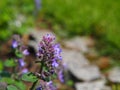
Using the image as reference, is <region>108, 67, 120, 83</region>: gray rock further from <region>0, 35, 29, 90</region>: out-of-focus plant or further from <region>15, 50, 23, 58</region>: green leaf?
<region>15, 50, 23, 58</region>: green leaf

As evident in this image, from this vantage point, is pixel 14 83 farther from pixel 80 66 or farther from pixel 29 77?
pixel 80 66

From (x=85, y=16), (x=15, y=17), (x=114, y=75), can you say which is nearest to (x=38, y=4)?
(x=15, y=17)

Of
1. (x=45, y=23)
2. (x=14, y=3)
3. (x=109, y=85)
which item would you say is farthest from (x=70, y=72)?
(x=14, y=3)

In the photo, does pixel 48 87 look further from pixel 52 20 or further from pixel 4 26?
pixel 52 20

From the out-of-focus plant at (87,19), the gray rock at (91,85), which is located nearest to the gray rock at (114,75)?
the gray rock at (91,85)

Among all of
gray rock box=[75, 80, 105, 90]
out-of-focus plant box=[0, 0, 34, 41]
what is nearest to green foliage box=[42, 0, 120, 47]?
out-of-focus plant box=[0, 0, 34, 41]

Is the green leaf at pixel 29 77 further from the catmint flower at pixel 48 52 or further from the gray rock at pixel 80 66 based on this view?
the gray rock at pixel 80 66
